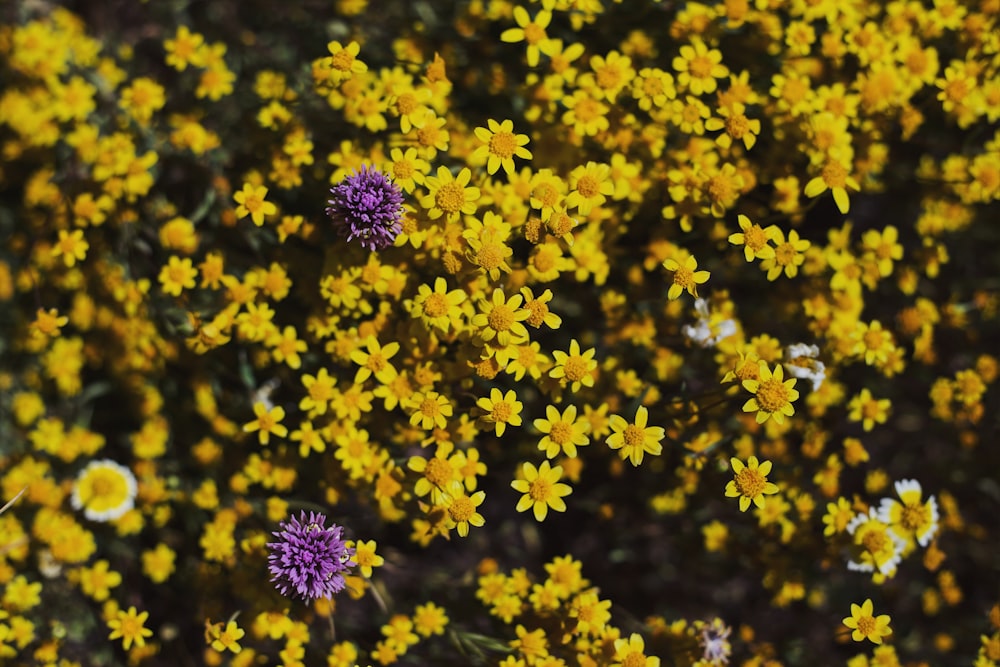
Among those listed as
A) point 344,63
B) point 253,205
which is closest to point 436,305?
point 253,205

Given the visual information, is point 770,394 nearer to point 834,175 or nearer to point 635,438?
point 635,438

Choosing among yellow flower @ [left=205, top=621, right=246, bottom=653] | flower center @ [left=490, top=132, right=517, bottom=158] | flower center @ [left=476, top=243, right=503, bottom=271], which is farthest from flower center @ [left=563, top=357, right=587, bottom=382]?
yellow flower @ [left=205, top=621, right=246, bottom=653]

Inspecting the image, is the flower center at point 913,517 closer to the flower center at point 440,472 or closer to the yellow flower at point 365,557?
the flower center at point 440,472

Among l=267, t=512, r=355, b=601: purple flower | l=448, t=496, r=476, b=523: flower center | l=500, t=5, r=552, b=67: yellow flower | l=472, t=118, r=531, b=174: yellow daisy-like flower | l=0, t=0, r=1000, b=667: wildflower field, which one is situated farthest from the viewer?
l=500, t=5, r=552, b=67: yellow flower

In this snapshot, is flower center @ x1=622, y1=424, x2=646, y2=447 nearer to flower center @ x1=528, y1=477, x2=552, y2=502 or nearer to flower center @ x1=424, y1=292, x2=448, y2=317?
flower center @ x1=528, y1=477, x2=552, y2=502

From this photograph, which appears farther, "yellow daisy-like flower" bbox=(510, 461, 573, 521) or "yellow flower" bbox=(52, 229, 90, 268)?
"yellow flower" bbox=(52, 229, 90, 268)

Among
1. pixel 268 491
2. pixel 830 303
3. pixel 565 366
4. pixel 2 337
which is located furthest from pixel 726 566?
pixel 2 337

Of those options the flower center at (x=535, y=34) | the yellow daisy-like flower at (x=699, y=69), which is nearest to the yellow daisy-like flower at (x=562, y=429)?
the yellow daisy-like flower at (x=699, y=69)
